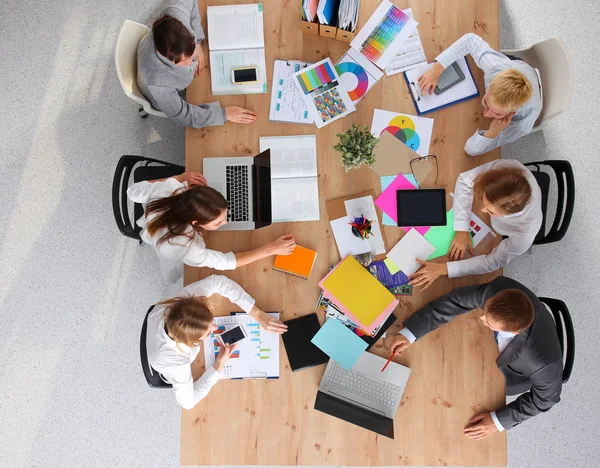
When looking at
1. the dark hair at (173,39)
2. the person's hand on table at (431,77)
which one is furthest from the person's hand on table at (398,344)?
the dark hair at (173,39)

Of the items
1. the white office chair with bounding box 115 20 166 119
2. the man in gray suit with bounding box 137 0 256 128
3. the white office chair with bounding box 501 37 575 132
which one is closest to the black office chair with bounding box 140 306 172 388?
the man in gray suit with bounding box 137 0 256 128

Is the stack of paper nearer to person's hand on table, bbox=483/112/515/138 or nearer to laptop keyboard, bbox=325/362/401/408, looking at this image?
laptop keyboard, bbox=325/362/401/408

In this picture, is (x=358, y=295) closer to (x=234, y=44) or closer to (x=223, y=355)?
(x=223, y=355)

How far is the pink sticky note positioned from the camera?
1.93 m

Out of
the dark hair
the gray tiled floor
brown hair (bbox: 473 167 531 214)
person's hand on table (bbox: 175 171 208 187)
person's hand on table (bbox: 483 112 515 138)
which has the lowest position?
the gray tiled floor

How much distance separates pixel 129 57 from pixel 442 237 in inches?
62.4

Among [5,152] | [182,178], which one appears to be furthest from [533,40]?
[5,152]

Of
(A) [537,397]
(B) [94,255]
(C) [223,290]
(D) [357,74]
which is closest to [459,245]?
(A) [537,397]

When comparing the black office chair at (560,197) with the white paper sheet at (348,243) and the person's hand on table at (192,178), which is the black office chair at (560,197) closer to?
the white paper sheet at (348,243)

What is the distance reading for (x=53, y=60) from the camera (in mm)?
2809

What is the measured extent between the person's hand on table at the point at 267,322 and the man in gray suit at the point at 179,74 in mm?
814

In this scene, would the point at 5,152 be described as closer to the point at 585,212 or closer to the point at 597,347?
the point at 585,212

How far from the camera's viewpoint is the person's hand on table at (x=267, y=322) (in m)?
1.85

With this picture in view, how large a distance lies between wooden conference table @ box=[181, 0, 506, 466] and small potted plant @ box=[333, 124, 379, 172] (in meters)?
0.14
